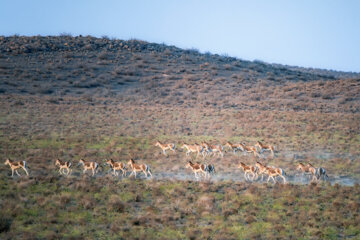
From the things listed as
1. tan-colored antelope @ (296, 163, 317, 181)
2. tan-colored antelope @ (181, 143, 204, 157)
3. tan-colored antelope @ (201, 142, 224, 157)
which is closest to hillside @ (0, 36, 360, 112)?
tan-colored antelope @ (201, 142, 224, 157)

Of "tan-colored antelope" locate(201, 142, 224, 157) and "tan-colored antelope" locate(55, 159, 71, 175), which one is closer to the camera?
"tan-colored antelope" locate(55, 159, 71, 175)

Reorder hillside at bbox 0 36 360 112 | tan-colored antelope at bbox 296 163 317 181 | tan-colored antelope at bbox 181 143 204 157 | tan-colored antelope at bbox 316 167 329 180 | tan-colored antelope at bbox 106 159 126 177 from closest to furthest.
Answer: tan-colored antelope at bbox 316 167 329 180 → tan-colored antelope at bbox 296 163 317 181 → tan-colored antelope at bbox 106 159 126 177 → tan-colored antelope at bbox 181 143 204 157 → hillside at bbox 0 36 360 112

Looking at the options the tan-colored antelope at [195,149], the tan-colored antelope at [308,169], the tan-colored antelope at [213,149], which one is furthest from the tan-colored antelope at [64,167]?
the tan-colored antelope at [308,169]

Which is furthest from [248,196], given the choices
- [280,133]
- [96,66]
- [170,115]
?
[96,66]

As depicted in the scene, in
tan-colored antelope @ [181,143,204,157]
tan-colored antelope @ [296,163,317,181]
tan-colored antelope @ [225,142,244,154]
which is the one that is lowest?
tan-colored antelope @ [181,143,204,157]

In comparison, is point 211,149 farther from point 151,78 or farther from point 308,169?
point 151,78

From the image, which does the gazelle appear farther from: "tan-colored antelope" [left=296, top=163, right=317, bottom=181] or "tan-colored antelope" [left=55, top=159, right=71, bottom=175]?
"tan-colored antelope" [left=55, top=159, right=71, bottom=175]

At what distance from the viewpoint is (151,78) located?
218ft

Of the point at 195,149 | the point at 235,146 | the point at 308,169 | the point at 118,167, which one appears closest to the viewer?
the point at 118,167

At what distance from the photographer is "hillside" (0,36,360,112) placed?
5447 centimetres

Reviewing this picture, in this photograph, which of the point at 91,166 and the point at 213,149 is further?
the point at 213,149

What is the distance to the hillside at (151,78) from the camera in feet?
179

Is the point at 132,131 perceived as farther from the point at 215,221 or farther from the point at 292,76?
the point at 292,76

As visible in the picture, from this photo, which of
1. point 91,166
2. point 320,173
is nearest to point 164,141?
point 91,166
